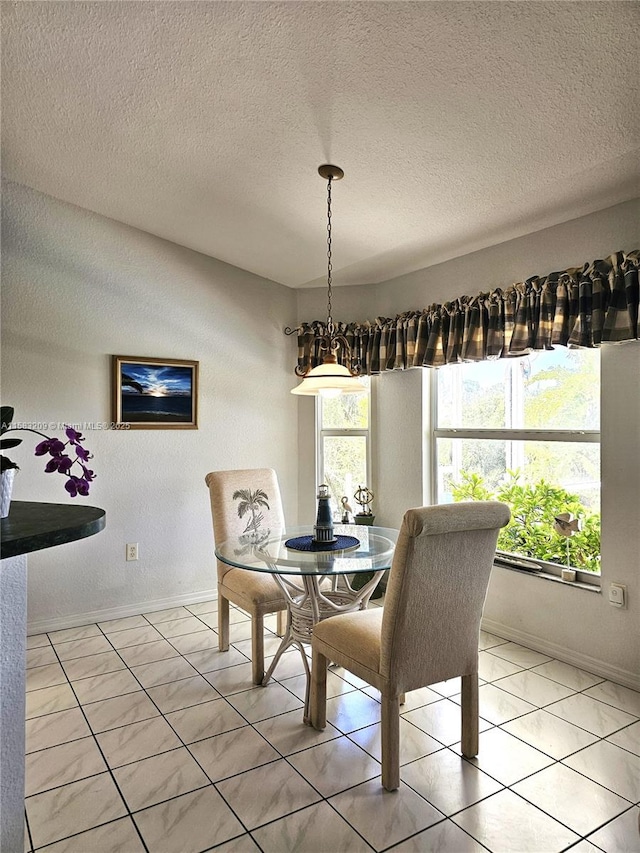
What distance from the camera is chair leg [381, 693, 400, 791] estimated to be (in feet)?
6.72

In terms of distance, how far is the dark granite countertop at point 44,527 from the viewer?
1147 millimetres

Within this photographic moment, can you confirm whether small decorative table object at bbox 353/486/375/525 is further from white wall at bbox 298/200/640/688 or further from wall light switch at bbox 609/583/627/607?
wall light switch at bbox 609/583/627/607

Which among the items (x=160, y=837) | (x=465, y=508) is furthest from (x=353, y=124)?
(x=160, y=837)

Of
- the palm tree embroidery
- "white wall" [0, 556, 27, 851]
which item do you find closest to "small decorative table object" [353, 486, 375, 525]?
the palm tree embroidery

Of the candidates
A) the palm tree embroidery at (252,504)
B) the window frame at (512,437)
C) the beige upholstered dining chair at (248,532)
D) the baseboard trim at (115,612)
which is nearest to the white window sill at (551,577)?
the window frame at (512,437)

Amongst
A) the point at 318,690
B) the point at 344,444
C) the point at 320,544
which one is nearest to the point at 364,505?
the point at 344,444

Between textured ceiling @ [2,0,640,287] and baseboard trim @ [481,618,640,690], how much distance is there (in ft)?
7.78

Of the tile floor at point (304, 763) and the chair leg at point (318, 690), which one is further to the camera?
the chair leg at point (318, 690)

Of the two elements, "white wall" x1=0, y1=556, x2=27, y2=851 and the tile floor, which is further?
the tile floor

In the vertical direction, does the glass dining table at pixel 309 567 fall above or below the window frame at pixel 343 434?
below

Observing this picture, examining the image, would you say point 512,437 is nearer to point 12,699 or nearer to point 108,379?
point 108,379

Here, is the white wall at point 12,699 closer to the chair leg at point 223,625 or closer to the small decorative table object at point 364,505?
the chair leg at point 223,625

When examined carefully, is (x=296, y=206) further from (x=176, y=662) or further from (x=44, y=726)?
(x=44, y=726)

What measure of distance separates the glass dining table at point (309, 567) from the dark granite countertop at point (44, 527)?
112 centimetres
